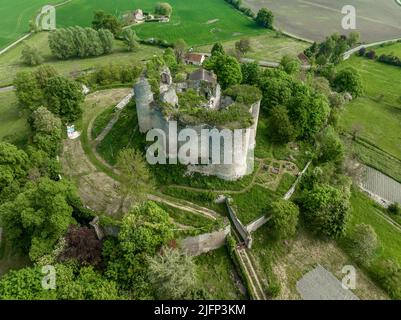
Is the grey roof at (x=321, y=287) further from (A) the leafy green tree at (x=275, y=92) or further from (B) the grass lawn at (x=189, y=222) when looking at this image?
(A) the leafy green tree at (x=275, y=92)

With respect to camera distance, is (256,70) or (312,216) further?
(256,70)

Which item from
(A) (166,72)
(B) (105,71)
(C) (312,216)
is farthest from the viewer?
(B) (105,71)

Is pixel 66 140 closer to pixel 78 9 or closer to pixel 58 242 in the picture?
pixel 58 242

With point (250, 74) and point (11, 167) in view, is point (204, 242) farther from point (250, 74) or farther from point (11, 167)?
point (250, 74)

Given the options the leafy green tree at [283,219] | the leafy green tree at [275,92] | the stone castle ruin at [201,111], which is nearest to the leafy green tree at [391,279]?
the leafy green tree at [283,219]

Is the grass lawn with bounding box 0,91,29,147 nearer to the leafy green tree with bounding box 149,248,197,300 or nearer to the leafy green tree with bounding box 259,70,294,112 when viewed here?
the leafy green tree with bounding box 149,248,197,300

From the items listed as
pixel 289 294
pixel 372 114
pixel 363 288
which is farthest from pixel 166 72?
pixel 372 114
